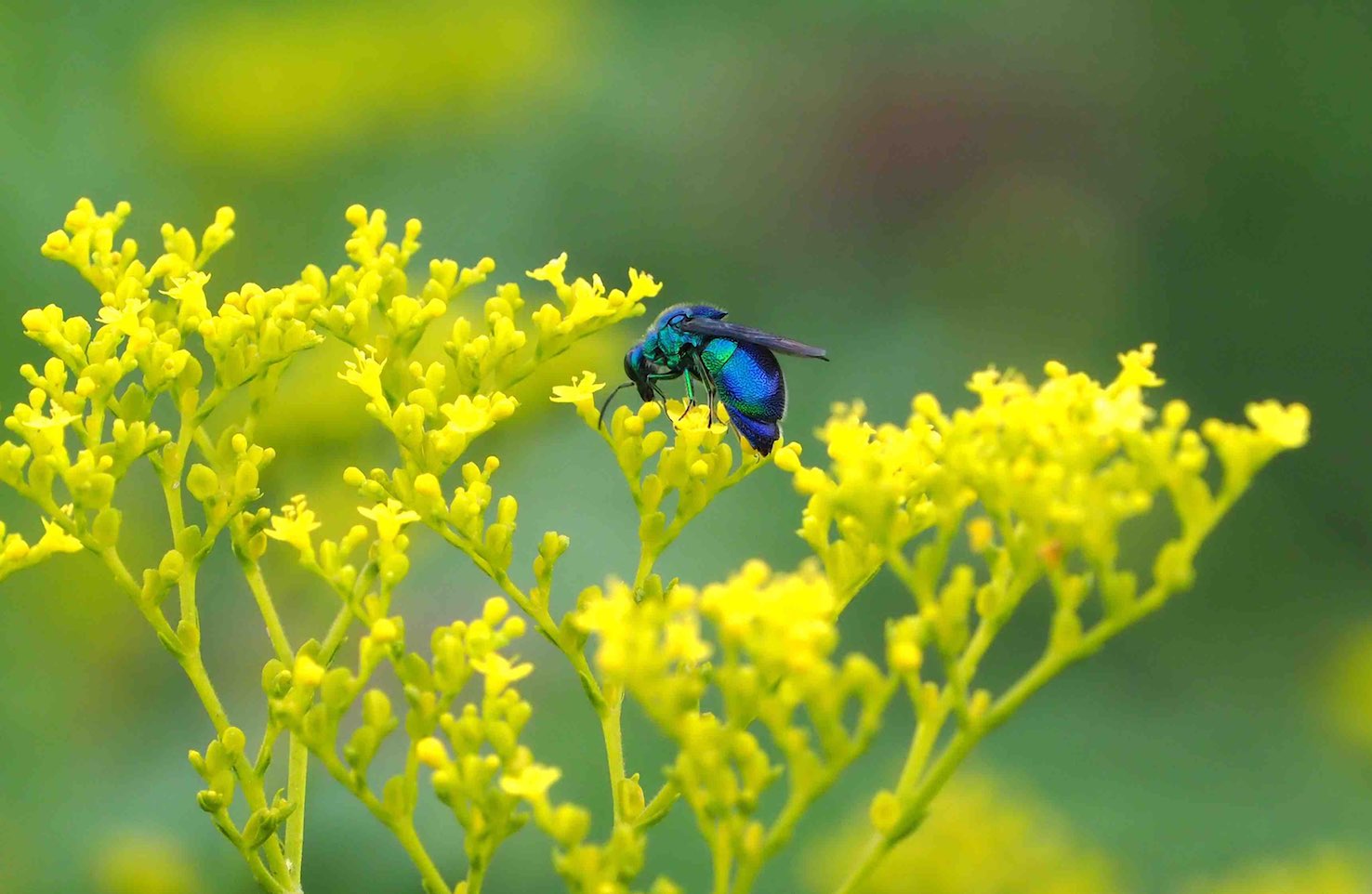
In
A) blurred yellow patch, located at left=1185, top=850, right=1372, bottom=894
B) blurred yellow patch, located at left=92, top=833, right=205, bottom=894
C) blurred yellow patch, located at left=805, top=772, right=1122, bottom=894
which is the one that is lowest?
blurred yellow patch, located at left=1185, top=850, right=1372, bottom=894

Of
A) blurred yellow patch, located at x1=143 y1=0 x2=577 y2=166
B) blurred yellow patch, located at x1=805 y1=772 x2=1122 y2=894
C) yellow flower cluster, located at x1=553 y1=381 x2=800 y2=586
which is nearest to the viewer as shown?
yellow flower cluster, located at x1=553 y1=381 x2=800 y2=586

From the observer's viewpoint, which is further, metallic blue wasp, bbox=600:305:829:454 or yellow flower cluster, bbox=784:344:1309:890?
metallic blue wasp, bbox=600:305:829:454

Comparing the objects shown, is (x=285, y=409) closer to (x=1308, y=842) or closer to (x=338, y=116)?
(x=338, y=116)

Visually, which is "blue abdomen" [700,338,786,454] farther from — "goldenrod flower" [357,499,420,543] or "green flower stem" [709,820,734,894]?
"green flower stem" [709,820,734,894]

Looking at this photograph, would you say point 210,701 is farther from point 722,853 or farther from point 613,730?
point 722,853

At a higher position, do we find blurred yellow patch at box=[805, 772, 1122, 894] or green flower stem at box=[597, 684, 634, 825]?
green flower stem at box=[597, 684, 634, 825]

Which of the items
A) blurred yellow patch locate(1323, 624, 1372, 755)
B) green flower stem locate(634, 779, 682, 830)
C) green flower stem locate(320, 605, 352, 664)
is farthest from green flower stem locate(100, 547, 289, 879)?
blurred yellow patch locate(1323, 624, 1372, 755)

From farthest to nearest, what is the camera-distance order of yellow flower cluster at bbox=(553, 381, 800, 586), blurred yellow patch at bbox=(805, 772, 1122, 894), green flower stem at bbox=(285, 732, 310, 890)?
blurred yellow patch at bbox=(805, 772, 1122, 894)
yellow flower cluster at bbox=(553, 381, 800, 586)
green flower stem at bbox=(285, 732, 310, 890)
